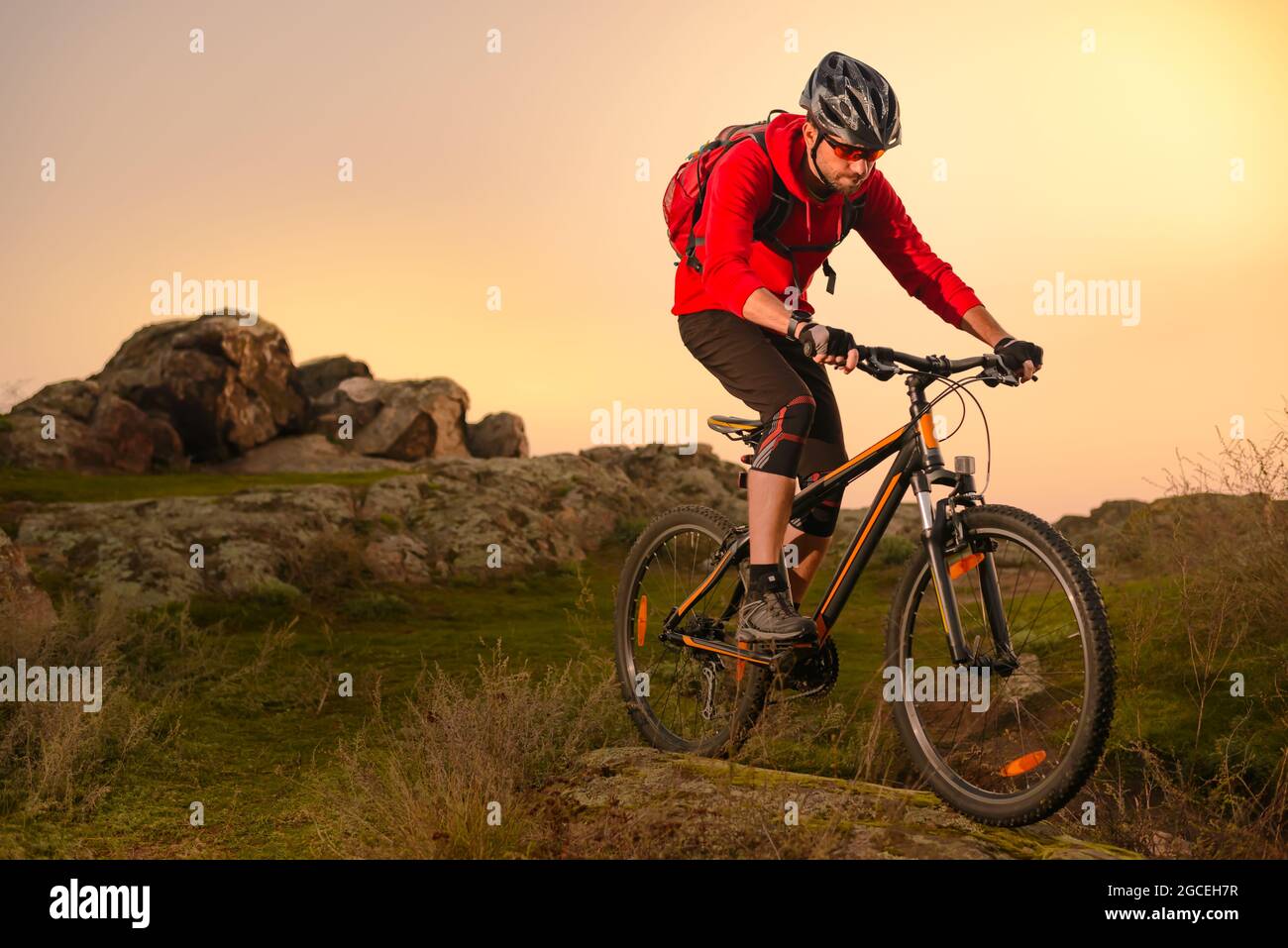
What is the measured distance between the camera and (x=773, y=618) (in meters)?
5.29

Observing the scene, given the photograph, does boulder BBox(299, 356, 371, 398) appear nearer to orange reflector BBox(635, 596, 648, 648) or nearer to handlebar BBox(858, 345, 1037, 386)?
orange reflector BBox(635, 596, 648, 648)

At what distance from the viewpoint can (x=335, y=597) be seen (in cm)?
1501

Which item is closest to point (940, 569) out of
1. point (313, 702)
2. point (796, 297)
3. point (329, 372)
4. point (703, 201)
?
point (796, 297)

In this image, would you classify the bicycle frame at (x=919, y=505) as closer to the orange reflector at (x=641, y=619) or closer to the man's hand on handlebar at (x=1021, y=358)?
the man's hand on handlebar at (x=1021, y=358)

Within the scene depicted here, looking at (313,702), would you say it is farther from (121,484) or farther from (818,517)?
(121,484)

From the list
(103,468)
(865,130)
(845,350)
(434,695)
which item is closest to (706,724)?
(434,695)

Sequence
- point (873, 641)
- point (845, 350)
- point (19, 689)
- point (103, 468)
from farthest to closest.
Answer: point (103, 468) < point (873, 641) < point (19, 689) < point (845, 350)

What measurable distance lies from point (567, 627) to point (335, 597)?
13.0 feet

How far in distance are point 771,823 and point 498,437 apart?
32797mm

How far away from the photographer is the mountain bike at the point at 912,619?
4.43m

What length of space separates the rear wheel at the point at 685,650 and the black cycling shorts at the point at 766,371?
2.58 ft

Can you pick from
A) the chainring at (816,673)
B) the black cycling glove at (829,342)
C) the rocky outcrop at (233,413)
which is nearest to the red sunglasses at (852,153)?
the black cycling glove at (829,342)

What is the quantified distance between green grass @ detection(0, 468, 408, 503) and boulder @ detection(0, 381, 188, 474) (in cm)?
318

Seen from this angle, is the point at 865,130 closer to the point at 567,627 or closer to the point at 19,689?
the point at 19,689
